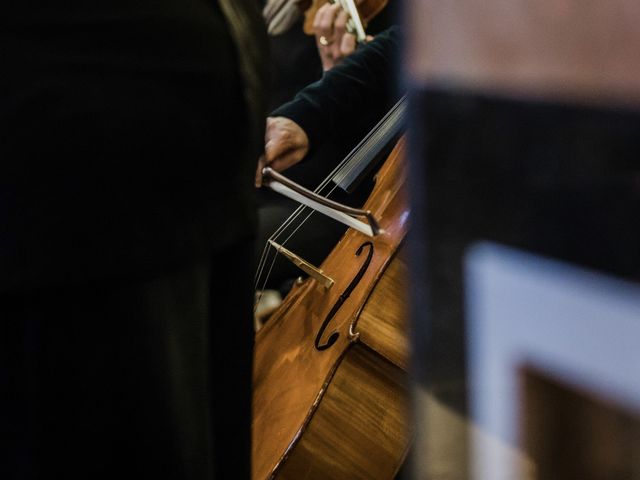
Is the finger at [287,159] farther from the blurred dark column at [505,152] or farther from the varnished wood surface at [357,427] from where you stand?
the blurred dark column at [505,152]

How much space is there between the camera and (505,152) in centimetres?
23

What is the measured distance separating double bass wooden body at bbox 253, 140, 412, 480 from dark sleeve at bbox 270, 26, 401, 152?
7.5 inches

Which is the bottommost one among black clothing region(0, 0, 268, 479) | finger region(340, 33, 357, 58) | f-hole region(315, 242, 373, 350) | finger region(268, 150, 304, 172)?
f-hole region(315, 242, 373, 350)

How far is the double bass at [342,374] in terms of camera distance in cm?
100

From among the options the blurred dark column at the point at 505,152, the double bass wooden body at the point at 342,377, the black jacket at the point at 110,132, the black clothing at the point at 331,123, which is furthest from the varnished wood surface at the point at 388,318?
the blurred dark column at the point at 505,152

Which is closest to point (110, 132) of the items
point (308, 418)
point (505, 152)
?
point (505, 152)

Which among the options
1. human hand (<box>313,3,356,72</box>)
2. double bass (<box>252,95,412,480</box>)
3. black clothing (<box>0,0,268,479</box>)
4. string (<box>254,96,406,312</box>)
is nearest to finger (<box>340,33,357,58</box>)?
human hand (<box>313,3,356,72</box>)

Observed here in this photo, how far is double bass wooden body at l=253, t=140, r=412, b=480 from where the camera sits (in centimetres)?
100

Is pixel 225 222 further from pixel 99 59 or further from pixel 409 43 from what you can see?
pixel 409 43

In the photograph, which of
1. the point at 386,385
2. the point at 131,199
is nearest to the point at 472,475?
the point at 131,199

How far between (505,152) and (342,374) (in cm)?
83

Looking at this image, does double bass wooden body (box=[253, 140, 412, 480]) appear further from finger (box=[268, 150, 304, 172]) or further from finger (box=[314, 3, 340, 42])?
finger (box=[314, 3, 340, 42])

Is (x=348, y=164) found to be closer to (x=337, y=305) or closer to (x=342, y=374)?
(x=337, y=305)

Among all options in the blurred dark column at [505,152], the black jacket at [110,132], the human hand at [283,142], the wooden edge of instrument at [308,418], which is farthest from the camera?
the human hand at [283,142]
